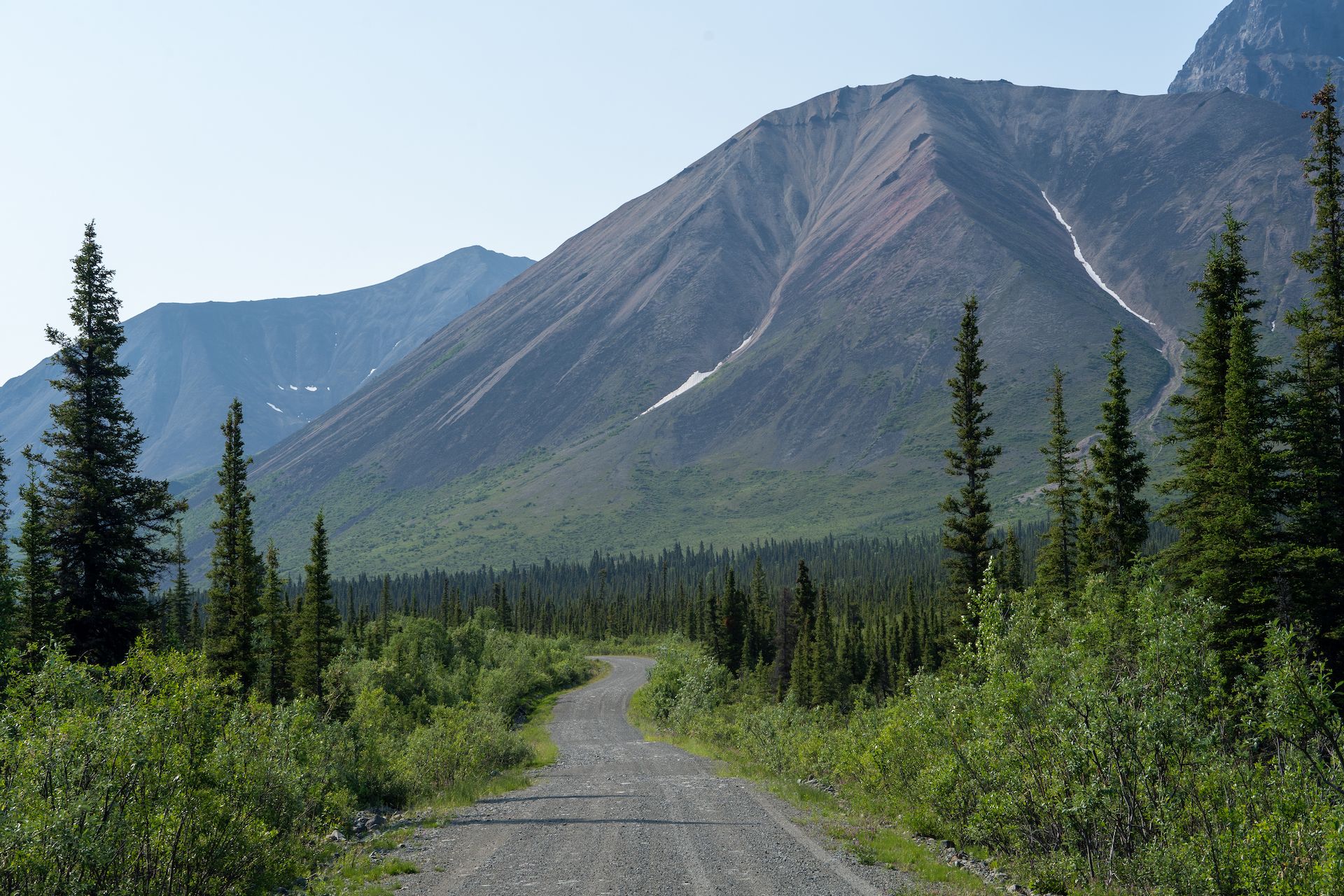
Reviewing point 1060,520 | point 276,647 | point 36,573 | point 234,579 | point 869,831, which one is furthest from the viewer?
point 1060,520

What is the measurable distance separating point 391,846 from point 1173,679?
14167 millimetres

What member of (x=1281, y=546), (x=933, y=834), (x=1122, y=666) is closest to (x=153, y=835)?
(x=933, y=834)

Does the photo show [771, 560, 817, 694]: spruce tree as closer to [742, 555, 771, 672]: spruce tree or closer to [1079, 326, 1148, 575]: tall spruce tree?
[742, 555, 771, 672]: spruce tree

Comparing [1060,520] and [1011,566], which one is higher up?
[1060,520]

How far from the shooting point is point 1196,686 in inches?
579

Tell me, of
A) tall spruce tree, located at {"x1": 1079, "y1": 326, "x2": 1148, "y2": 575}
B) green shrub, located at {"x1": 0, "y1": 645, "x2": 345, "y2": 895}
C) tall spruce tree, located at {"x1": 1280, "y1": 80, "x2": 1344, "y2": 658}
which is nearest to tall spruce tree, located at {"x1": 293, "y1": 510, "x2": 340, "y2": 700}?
green shrub, located at {"x1": 0, "y1": 645, "x2": 345, "y2": 895}

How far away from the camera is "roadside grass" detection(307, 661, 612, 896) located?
45.0 feet

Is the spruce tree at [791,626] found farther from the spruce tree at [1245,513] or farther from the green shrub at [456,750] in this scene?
the spruce tree at [1245,513]

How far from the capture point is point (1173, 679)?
14688 mm

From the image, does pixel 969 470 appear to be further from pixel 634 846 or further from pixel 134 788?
pixel 134 788

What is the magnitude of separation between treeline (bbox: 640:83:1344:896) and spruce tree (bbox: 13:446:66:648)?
958 inches

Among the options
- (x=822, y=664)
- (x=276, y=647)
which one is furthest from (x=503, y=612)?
(x=276, y=647)

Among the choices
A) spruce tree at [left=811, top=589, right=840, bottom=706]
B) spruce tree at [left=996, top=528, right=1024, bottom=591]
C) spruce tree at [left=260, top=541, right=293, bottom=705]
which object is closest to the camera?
spruce tree at [left=260, top=541, right=293, bottom=705]

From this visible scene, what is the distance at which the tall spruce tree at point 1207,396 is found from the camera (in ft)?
105
